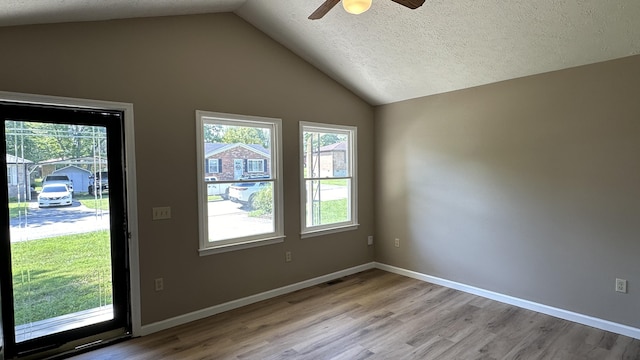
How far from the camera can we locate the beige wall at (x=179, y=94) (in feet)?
8.82

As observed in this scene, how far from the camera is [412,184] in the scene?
4648 mm

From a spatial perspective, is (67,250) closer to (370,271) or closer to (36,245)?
(36,245)

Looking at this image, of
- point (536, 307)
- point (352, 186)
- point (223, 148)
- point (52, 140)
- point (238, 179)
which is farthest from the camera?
point (352, 186)

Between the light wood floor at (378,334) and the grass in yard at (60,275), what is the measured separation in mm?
486

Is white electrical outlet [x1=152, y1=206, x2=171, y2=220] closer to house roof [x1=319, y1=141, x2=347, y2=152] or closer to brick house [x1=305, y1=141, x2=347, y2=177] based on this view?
brick house [x1=305, y1=141, x2=347, y2=177]

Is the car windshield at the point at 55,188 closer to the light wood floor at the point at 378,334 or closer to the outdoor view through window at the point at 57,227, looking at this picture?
the outdoor view through window at the point at 57,227

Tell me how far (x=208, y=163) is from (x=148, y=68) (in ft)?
3.40

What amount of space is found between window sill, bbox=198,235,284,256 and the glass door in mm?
740

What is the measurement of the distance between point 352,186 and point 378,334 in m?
2.24

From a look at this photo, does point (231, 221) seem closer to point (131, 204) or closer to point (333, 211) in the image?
point (131, 204)

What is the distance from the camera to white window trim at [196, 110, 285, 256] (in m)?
3.43

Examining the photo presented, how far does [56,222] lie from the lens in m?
2.80

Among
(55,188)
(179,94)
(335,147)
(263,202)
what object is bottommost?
(263,202)

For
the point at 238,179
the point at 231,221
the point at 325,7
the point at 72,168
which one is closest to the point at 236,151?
the point at 238,179
